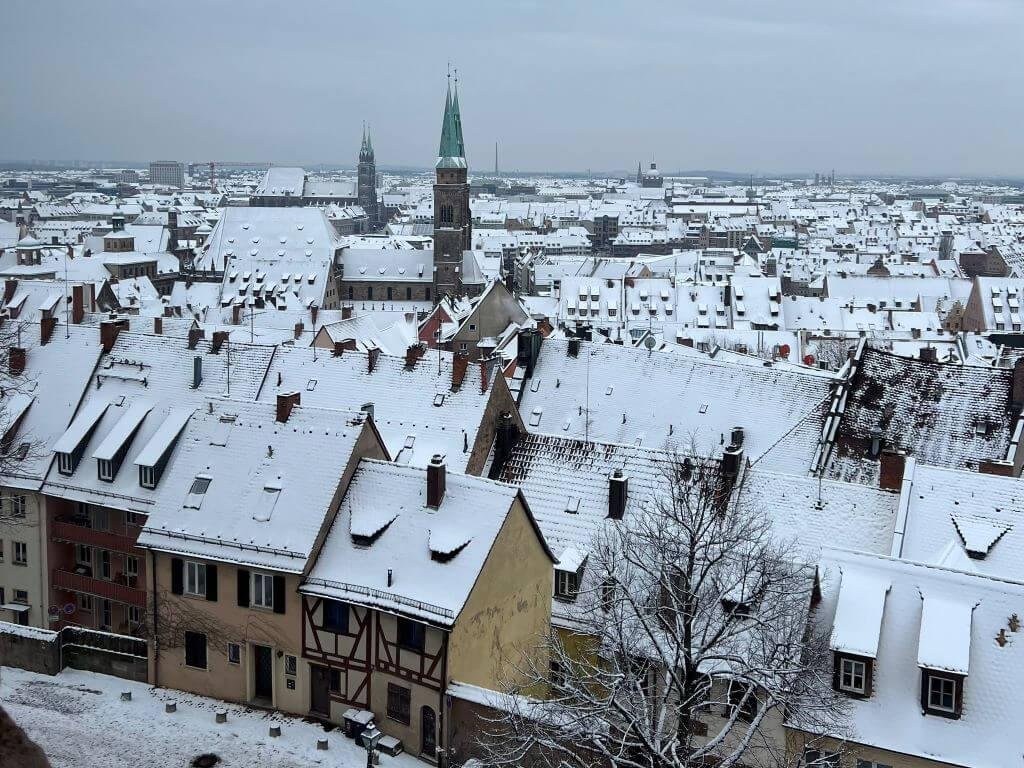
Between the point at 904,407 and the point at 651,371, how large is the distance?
31.9ft

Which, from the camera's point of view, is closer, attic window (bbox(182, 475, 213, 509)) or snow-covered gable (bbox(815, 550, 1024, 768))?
snow-covered gable (bbox(815, 550, 1024, 768))

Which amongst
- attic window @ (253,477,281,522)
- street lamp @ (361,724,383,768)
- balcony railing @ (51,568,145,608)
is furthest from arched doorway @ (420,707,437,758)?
balcony railing @ (51,568,145,608)

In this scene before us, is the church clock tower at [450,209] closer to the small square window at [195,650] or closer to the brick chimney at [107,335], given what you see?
the brick chimney at [107,335]

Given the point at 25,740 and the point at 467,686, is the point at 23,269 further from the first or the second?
the point at 25,740

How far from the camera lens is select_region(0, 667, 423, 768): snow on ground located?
24562 millimetres

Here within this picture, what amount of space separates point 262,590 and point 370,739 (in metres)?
6.42

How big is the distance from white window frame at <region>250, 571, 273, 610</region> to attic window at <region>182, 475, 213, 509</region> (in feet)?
9.41

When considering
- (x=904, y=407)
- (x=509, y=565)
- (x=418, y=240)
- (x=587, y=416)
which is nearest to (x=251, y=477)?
(x=509, y=565)

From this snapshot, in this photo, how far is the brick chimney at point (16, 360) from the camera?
41.5 m

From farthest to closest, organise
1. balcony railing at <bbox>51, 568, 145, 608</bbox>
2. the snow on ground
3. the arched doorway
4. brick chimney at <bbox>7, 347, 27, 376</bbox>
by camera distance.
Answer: brick chimney at <bbox>7, 347, 27, 376</bbox>
balcony railing at <bbox>51, 568, 145, 608</bbox>
the arched doorway
the snow on ground

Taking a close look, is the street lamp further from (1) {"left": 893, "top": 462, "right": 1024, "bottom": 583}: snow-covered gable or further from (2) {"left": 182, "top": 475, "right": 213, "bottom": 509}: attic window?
(1) {"left": 893, "top": 462, "right": 1024, "bottom": 583}: snow-covered gable

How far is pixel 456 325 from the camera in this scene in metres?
85.1

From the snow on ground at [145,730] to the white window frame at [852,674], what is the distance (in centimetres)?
913

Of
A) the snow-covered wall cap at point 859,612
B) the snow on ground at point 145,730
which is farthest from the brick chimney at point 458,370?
the snow-covered wall cap at point 859,612
